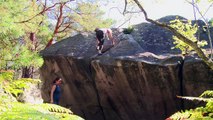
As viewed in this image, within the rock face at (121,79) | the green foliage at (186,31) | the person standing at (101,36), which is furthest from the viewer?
the person standing at (101,36)

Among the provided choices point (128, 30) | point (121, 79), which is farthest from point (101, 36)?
point (121, 79)

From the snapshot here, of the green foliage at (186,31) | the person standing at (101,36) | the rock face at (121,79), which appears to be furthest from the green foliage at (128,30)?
the green foliage at (186,31)

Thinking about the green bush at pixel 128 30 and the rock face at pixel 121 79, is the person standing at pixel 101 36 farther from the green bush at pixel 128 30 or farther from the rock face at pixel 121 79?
the green bush at pixel 128 30

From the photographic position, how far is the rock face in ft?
30.1

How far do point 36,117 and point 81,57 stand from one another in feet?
32.4

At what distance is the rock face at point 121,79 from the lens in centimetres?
918

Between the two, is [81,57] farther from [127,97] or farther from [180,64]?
Result: [180,64]

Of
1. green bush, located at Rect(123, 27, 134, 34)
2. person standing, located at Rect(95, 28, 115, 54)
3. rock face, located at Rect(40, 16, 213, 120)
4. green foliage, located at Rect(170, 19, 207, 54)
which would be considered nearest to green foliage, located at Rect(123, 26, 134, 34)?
green bush, located at Rect(123, 27, 134, 34)

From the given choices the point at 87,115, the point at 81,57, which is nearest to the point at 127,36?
the point at 81,57

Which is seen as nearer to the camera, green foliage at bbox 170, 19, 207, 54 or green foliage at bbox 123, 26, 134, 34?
green foliage at bbox 170, 19, 207, 54

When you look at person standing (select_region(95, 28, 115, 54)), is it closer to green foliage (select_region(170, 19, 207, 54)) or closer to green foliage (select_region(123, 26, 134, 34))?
green foliage (select_region(123, 26, 134, 34))

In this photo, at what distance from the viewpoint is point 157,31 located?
39.9 feet

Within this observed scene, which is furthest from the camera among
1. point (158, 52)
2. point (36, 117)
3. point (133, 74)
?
point (158, 52)

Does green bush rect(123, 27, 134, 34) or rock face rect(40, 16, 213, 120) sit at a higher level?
green bush rect(123, 27, 134, 34)
